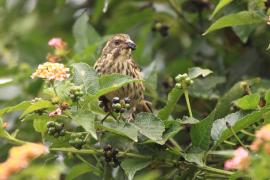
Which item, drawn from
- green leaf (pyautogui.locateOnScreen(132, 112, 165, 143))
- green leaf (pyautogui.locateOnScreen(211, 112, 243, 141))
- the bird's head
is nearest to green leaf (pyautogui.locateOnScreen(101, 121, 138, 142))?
green leaf (pyautogui.locateOnScreen(132, 112, 165, 143))

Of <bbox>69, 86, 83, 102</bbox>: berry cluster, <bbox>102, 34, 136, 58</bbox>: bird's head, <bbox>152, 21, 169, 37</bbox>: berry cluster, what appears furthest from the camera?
<bbox>152, 21, 169, 37</bbox>: berry cluster

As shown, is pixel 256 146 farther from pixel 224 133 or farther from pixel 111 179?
pixel 111 179

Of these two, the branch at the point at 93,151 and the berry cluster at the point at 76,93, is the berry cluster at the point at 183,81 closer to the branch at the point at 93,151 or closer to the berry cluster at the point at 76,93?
the branch at the point at 93,151

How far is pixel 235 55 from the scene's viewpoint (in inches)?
256

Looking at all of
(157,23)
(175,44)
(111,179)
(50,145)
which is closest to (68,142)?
(50,145)

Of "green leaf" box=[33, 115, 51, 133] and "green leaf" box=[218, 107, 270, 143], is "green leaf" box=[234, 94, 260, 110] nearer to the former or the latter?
"green leaf" box=[218, 107, 270, 143]

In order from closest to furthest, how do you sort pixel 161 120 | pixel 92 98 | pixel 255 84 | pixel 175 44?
pixel 92 98 < pixel 161 120 < pixel 255 84 < pixel 175 44

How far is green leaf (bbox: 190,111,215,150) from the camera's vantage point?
4.53 m

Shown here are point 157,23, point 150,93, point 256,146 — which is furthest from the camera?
point 157,23

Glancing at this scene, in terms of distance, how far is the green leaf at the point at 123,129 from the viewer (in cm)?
420

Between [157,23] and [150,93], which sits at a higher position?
[157,23]

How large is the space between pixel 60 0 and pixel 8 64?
700mm

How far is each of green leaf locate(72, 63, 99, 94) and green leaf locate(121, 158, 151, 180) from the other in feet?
1.84

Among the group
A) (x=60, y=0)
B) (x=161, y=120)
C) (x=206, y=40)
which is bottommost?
(x=161, y=120)
